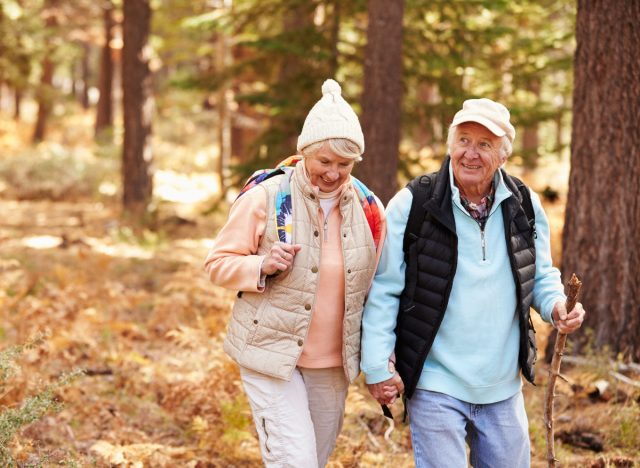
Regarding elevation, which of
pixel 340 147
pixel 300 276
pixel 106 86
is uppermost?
pixel 106 86

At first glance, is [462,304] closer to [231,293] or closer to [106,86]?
[231,293]

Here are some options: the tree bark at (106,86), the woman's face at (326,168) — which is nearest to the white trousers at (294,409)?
the woman's face at (326,168)

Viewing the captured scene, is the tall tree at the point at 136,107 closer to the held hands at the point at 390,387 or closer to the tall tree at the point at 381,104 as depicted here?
the tall tree at the point at 381,104

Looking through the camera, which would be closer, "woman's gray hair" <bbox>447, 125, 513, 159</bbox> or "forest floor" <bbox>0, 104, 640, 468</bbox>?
"woman's gray hair" <bbox>447, 125, 513, 159</bbox>

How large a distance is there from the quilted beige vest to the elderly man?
0.37 feet

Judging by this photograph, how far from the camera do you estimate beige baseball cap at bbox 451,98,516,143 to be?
349cm

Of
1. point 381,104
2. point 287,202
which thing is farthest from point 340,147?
point 381,104

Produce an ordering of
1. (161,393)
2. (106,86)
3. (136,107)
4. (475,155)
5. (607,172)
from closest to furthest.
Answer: (475,155) → (607,172) → (161,393) → (136,107) → (106,86)

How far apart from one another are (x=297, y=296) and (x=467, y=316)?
788 mm

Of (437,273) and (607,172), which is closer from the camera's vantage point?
(437,273)

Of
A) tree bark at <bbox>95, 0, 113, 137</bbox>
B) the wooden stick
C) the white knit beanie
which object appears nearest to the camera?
the wooden stick

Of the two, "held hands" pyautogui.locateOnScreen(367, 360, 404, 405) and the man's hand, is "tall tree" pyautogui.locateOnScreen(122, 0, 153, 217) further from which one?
the man's hand

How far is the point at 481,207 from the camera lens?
3.67 m

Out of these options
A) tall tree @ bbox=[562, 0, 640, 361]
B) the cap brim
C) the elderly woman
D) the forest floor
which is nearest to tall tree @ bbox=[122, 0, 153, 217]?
the forest floor
